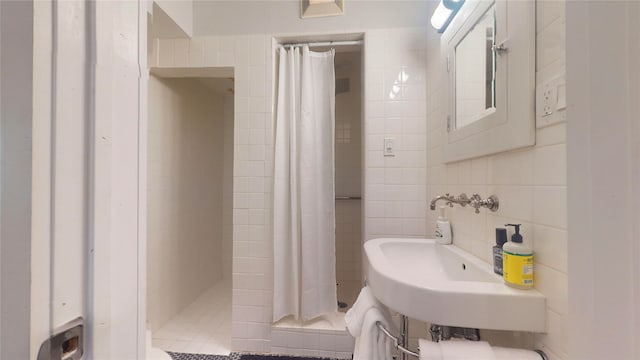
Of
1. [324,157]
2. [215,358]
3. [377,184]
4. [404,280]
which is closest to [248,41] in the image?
[324,157]

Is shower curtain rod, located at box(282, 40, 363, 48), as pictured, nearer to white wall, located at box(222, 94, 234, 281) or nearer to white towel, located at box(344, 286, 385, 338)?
white wall, located at box(222, 94, 234, 281)

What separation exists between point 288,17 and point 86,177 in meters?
1.73

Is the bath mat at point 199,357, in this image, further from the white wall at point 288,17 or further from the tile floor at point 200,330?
the white wall at point 288,17

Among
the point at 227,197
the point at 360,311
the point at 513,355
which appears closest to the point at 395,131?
the point at 360,311

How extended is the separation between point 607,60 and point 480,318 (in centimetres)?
59

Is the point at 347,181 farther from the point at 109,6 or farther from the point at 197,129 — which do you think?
the point at 109,6

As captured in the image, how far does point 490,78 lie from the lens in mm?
924

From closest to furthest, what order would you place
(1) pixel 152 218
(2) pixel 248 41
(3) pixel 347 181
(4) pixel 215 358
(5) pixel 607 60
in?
(5) pixel 607 60 < (4) pixel 215 358 < (2) pixel 248 41 < (1) pixel 152 218 < (3) pixel 347 181

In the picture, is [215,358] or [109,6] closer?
[109,6]

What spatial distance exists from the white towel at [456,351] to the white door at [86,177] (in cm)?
59

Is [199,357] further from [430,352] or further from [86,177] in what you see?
[86,177]

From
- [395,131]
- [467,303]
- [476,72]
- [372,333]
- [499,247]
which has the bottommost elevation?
[372,333]

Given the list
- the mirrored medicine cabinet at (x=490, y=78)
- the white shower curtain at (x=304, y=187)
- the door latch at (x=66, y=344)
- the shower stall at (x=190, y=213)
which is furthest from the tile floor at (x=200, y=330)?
the mirrored medicine cabinet at (x=490, y=78)

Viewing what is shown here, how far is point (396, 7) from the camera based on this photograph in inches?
63.2
